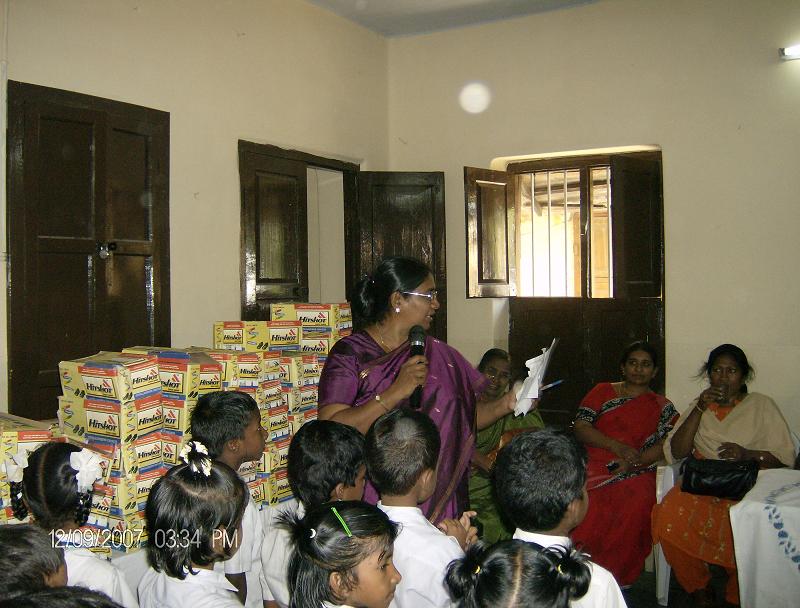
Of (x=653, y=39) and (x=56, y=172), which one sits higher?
(x=653, y=39)

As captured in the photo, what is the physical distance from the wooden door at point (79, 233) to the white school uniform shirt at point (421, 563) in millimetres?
2174

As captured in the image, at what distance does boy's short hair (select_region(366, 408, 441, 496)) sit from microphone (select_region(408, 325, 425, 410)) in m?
0.40

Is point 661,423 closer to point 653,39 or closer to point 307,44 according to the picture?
point 653,39

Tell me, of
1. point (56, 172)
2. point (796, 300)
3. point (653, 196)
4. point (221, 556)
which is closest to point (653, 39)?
point (653, 196)

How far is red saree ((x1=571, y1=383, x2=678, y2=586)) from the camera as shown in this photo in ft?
11.9

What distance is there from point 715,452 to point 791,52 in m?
2.58

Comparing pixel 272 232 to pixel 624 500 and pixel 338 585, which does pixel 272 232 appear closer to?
pixel 624 500

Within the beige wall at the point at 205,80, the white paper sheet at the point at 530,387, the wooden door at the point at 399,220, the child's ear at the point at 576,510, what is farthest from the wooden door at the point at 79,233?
the child's ear at the point at 576,510

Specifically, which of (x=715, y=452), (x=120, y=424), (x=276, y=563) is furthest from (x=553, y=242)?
(x=276, y=563)

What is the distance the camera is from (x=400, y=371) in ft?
7.52

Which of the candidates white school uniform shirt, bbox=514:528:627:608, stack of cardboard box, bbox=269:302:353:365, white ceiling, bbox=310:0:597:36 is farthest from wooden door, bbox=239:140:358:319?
white school uniform shirt, bbox=514:528:627:608

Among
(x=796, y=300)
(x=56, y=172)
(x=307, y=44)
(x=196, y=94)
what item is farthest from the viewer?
(x=307, y=44)

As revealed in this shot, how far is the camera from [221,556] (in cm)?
169

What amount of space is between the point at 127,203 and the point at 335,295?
217 cm
